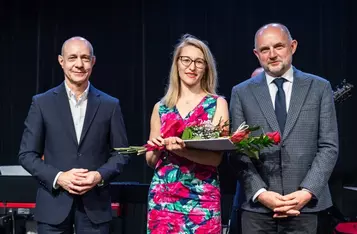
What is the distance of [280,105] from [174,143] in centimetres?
55

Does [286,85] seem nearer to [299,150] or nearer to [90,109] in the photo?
[299,150]

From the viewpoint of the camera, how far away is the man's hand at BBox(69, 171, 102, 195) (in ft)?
8.67

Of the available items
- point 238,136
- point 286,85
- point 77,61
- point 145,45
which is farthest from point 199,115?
point 145,45

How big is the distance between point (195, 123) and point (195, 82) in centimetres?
29

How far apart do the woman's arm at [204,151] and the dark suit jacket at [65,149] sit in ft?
1.45

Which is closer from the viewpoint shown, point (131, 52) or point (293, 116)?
point (293, 116)

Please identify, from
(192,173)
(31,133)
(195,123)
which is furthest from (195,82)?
(31,133)

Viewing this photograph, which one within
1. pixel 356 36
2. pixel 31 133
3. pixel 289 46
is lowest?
pixel 31 133

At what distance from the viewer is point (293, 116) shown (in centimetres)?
251

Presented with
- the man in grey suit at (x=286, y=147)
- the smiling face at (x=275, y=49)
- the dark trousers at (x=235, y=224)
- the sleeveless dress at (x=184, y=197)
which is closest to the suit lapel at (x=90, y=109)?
the sleeveless dress at (x=184, y=197)

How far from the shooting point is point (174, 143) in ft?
8.05

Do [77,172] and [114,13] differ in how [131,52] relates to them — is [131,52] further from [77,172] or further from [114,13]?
[77,172]

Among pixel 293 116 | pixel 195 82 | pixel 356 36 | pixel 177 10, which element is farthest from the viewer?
pixel 177 10

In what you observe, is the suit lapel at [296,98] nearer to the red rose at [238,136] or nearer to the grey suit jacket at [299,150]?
the grey suit jacket at [299,150]
